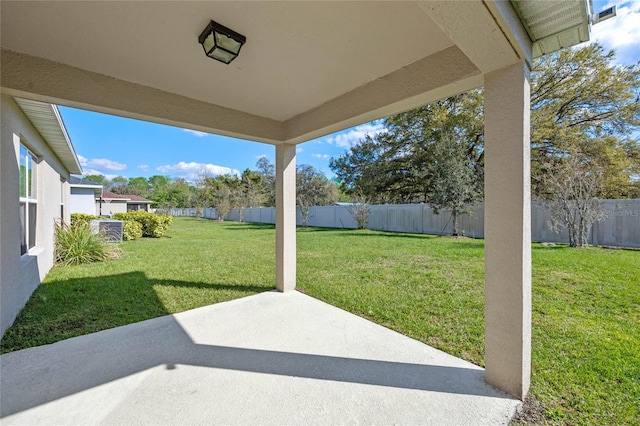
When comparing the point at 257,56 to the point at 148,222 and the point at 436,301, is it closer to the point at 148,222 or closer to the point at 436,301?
the point at 436,301

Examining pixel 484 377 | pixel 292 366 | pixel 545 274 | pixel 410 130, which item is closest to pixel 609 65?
pixel 410 130

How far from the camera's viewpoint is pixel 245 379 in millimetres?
2312

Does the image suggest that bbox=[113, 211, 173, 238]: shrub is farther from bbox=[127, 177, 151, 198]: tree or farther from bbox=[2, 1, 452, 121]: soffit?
bbox=[127, 177, 151, 198]: tree

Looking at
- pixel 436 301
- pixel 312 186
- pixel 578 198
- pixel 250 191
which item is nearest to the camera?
pixel 436 301

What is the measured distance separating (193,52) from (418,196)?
65.8ft

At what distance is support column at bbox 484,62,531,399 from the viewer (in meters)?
1.99

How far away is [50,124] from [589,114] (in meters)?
20.6

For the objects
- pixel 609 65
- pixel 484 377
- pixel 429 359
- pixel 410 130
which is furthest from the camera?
pixel 410 130

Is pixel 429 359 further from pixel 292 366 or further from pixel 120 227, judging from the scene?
pixel 120 227

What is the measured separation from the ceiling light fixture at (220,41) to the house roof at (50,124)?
217cm

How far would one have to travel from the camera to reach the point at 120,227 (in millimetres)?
10648

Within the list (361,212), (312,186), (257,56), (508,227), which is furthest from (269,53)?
(312,186)

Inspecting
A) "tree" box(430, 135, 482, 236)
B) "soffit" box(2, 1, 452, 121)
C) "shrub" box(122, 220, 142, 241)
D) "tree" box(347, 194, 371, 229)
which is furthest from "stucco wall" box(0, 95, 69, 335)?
"tree" box(347, 194, 371, 229)

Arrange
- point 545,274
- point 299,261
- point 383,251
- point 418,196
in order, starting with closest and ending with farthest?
point 545,274
point 299,261
point 383,251
point 418,196
